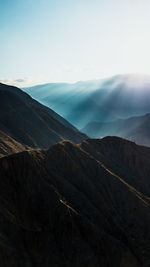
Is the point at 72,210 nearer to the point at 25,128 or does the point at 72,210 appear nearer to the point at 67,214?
the point at 67,214

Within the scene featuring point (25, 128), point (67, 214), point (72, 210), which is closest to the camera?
point (67, 214)

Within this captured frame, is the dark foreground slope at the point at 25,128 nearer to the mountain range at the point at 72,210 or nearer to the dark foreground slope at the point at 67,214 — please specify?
Result: the mountain range at the point at 72,210

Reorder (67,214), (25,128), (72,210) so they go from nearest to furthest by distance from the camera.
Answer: (67,214)
(72,210)
(25,128)

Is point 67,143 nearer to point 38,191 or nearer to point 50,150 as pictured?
point 50,150

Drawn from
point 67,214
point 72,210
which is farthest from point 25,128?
point 67,214

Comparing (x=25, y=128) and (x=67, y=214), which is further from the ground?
(x=25, y=128)

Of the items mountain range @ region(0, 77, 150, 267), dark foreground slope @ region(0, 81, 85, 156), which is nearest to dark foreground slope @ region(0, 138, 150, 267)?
mountain range @ region(0, 77, 150, 267)
